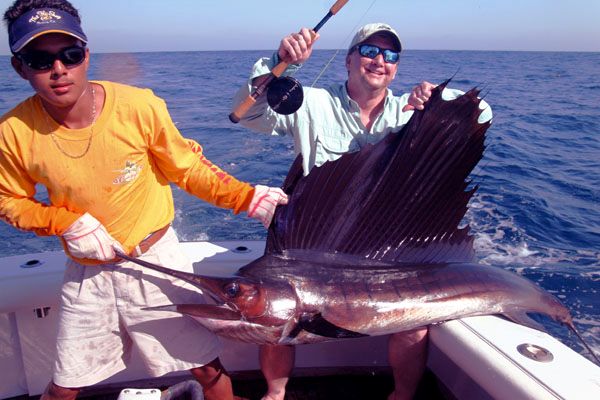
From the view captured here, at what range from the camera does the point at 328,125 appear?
2.32m

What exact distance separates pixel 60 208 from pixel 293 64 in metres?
1.08

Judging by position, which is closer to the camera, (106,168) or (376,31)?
(106,168)

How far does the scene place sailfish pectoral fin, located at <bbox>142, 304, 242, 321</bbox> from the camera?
148cm

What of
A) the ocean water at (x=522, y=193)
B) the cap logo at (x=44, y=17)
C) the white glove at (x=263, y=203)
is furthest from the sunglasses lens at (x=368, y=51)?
the cap logo at (x=44, y=17)

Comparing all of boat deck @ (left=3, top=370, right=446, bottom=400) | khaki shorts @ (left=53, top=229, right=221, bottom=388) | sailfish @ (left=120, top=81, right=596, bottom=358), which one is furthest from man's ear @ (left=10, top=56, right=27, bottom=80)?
boat deck @ (left=3, top=370, right=446, bottom=400)

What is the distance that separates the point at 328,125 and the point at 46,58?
1.27 metres

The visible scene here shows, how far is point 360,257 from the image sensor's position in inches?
72.2

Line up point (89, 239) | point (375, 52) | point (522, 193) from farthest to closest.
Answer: point (522, 193), point (375, 52), point (89, 239)

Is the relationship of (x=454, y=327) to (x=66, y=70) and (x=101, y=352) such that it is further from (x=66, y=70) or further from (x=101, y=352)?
(x=66, y=70)

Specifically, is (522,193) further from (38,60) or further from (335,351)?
(38,60)

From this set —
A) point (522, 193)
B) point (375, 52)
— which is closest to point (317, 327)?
point (375, 52)

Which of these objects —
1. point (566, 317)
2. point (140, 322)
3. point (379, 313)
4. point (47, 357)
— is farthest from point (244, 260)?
point (566, 317)

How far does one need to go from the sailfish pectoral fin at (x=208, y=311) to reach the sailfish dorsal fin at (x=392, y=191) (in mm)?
326

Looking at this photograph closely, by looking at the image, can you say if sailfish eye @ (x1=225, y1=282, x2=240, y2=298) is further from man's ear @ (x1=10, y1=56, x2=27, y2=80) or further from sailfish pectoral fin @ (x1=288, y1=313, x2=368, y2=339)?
man's ear @ (x1=10, y1=56, x2=27, y2=80)
